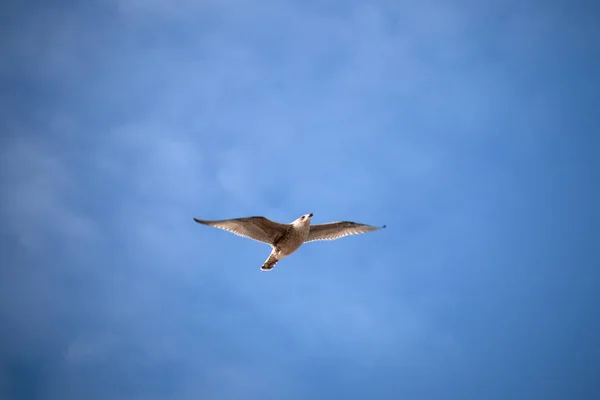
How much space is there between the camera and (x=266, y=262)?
18016mm

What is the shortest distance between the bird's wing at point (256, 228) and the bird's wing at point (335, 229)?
5.56 feet

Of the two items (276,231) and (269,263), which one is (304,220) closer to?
(276,231)

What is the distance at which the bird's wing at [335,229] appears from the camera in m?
18.8

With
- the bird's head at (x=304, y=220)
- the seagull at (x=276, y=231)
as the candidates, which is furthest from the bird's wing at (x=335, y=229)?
the bird's head at (x=304, y=220)

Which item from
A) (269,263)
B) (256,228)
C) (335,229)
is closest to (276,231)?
(256,228)

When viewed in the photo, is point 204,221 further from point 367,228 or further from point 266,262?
point 367,228

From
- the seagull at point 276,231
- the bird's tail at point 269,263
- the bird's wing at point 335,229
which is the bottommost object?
the bird's tail at point 269,263

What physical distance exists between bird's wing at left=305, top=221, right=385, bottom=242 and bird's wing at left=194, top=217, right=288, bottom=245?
1.69m

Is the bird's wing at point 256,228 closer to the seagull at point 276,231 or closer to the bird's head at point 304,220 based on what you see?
the seagull at point 276,231

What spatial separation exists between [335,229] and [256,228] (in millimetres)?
3765

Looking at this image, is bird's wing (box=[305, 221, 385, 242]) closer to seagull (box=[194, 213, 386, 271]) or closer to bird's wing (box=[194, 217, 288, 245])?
seagull (box=[194, 213, 386, 271])

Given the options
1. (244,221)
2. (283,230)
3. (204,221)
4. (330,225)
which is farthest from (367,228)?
(204,221)

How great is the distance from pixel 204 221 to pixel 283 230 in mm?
3312

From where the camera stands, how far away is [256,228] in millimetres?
17219
